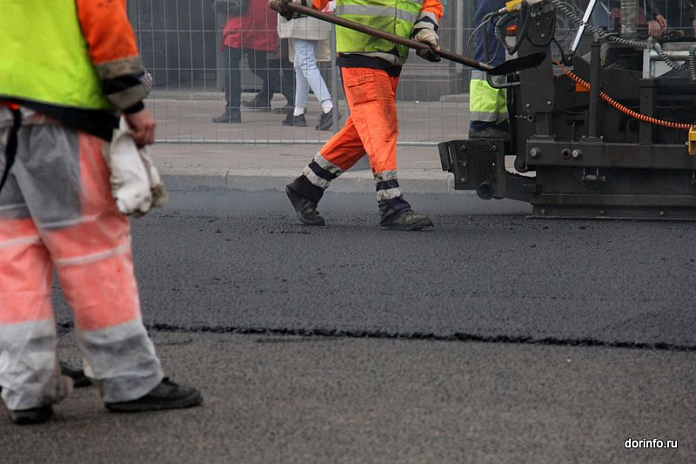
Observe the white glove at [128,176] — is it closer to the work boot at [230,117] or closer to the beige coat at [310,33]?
the beige coat at [310,33]

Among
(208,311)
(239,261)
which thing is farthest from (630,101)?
(208,311)

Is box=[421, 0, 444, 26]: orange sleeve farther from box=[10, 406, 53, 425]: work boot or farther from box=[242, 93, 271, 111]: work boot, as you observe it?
box=[10, 406, 53, 425]: work boot

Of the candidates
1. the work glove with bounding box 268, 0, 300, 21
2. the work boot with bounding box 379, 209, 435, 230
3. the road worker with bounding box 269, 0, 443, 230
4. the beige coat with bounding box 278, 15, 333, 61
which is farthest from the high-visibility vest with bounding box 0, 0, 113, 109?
the beige coat with bounding box 278, 15, 333, 61

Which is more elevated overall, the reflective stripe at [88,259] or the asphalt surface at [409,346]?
the reflective stripe at [88,259]

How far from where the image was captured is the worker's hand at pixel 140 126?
149 inches

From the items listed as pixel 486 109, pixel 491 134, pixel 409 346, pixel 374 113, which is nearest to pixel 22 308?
pixel 409 346

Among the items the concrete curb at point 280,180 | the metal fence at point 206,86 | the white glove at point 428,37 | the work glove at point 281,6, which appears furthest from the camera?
the metal fence at point 206,86

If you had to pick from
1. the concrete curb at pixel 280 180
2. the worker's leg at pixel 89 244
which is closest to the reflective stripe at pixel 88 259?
the worker's leg at pixel 89 244

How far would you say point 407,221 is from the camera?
23.7 ft

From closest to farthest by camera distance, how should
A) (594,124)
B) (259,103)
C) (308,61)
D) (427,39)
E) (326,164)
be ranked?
1. (427,39)
2. (594,124)
3. (326,164)
4. (308,61)
5. (259,103)

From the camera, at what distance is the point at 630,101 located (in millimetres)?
7320

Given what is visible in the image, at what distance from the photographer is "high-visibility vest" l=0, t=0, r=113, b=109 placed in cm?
370

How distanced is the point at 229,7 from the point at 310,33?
72cm

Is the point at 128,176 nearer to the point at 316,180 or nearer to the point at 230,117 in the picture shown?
the point at 316,180
